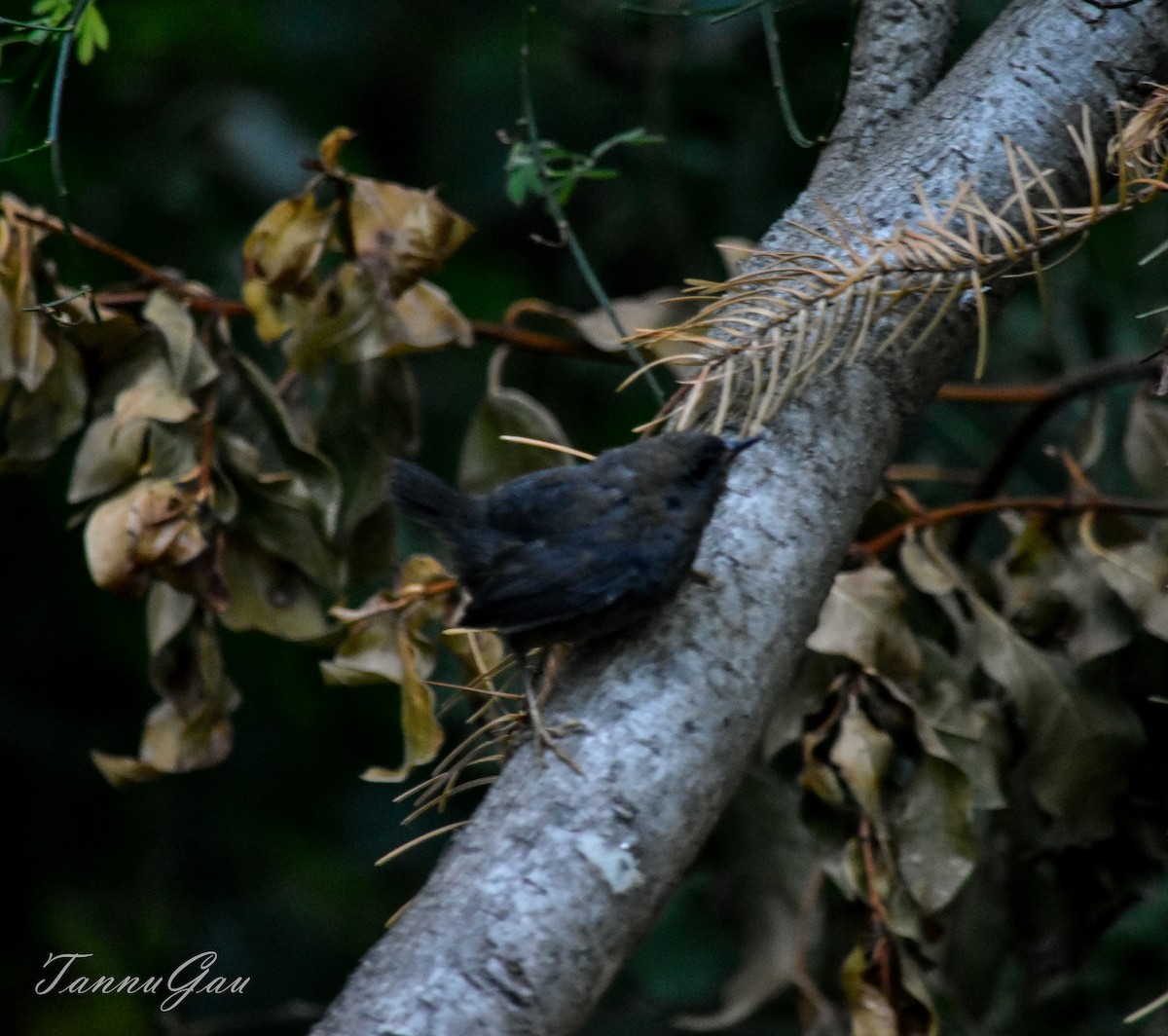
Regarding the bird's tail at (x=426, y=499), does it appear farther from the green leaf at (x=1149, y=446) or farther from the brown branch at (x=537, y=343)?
the green leaf at (x=1149, y=446)

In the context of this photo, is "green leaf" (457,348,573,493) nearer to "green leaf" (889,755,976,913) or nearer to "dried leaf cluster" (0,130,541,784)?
"dried leaf cluster" (0,130,541,784)

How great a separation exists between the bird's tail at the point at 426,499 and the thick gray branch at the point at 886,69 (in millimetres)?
905

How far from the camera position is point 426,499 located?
2473 mm

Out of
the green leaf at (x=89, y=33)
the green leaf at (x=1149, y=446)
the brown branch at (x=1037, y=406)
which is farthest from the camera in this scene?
the brown branch at (x=1037, y=406)

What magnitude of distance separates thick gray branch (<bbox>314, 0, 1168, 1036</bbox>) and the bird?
0.07 m

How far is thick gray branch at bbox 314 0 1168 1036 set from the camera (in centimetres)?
142

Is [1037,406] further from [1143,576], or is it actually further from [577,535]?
[577,535]

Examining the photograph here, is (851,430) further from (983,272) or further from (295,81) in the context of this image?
(295,81)

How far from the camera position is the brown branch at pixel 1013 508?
256 cm

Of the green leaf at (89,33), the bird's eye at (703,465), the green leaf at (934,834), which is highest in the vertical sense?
the green leaf at (89,33)

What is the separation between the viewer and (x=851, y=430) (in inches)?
76.3

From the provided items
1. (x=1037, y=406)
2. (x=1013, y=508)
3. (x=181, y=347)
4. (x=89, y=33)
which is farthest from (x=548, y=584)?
(x=1037, y=406)
